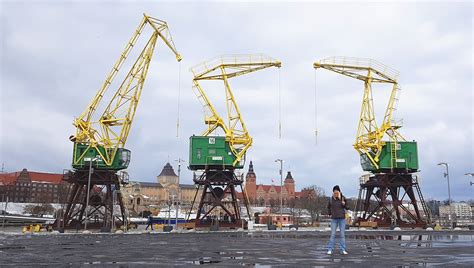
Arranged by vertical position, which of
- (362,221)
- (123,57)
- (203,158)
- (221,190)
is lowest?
(362,221)

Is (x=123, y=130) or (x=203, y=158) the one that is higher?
(x=123, y=130)

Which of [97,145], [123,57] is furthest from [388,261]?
[123,57]

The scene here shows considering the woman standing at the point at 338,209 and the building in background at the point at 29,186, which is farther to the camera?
the building in background at the point at 29,186

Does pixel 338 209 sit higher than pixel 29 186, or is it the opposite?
pixel 29 186

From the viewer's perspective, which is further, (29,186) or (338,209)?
(29,186)

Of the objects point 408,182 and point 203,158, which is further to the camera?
point 408,182

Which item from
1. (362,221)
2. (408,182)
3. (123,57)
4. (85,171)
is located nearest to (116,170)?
(85,171)

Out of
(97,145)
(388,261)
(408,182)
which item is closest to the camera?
(388,261)

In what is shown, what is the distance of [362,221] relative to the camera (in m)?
62.8

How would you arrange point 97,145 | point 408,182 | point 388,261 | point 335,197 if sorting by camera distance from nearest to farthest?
point 388,261, point 335,197, point 97,145, point 408,182

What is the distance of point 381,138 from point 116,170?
3742 centimetres

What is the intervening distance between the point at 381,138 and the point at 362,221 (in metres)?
12.7

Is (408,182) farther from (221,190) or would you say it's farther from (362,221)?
(221,190)

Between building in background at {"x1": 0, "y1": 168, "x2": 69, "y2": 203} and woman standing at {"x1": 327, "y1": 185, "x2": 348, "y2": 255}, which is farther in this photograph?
building in background at {"x1": 0, "y1": 168, "x2": 69, "y2": 203}
